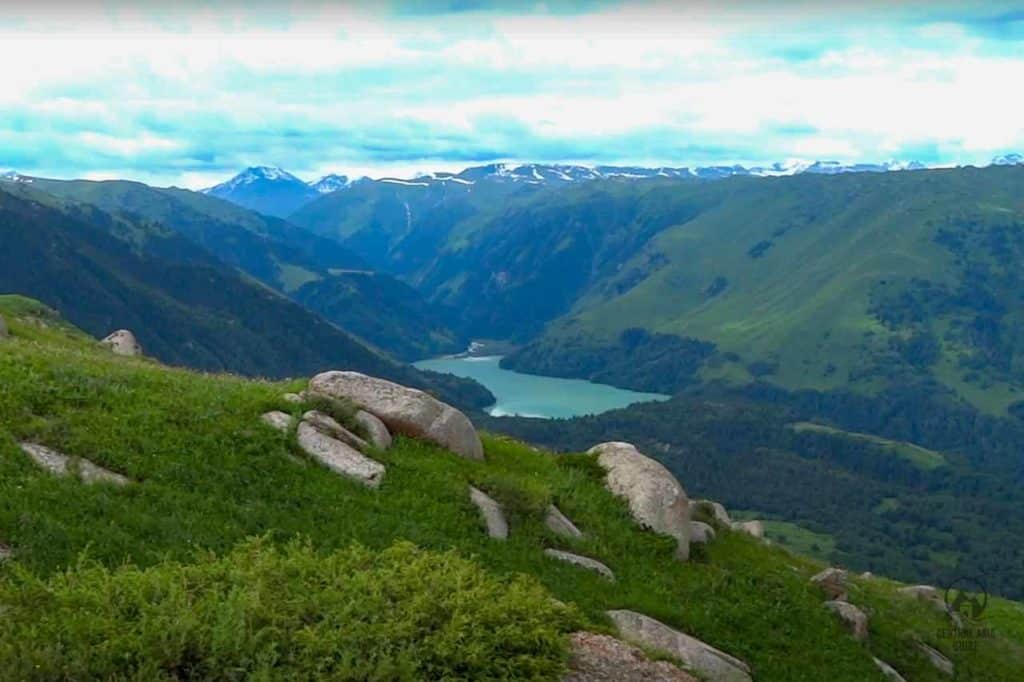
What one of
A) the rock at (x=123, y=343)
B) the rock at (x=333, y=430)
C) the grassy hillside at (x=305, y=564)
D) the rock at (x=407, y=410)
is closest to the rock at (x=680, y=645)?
the grassy hillside at (x=305, y=564)

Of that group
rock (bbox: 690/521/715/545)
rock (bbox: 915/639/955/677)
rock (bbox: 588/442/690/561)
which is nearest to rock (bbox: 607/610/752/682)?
rock (bbox: 588/442/690/561)

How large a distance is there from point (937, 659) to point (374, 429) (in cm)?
1703

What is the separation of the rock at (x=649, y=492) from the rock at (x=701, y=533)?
836 millimetres

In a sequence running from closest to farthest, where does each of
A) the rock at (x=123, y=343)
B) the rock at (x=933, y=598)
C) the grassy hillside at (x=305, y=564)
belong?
1. the grassy hillside at (x=305, y=564)
2. the rock at (x=933, y=598)
3. the rock at (x=123, y=343)

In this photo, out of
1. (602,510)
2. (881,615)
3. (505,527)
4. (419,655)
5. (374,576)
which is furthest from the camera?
(881,615)

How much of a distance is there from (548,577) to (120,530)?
8789mm

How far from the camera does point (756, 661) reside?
21.2m

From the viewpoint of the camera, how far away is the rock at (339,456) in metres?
22.6

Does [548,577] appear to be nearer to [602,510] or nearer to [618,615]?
[618,615]

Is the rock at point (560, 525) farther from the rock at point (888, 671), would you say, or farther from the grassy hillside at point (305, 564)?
the rock at point (888, 671)

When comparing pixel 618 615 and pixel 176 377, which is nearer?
pixel 618 615

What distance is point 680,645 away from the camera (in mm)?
19547

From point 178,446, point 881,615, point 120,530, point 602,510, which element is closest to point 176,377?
point 178,446

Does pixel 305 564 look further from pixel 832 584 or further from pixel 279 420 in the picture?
pixel 832 584
